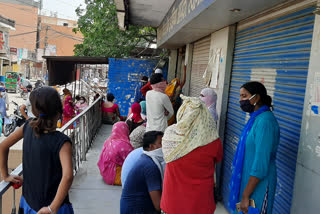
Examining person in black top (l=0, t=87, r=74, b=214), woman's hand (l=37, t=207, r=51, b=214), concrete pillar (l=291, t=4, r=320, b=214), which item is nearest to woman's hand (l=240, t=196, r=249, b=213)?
concrete pillar (l=291, t=4, r=320, b=214)

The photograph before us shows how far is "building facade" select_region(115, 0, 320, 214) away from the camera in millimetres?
2364

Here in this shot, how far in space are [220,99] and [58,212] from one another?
3.27 meters

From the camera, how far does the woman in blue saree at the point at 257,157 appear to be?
2.31 metres

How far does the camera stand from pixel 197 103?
95.3 inches

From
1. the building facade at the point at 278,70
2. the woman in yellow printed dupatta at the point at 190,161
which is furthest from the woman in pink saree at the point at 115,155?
the woman in yellow printed dupatta at the point at 190,161

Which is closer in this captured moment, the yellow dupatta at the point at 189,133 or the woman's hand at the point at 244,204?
the yellow dupatta at the point at 189,133

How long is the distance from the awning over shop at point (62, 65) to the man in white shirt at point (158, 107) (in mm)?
6344

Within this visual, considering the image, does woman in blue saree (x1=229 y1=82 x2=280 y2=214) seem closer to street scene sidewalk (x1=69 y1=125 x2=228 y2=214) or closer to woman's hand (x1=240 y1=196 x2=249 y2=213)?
woman's hand (x1=240 y1=196 x2=249 y2=213)

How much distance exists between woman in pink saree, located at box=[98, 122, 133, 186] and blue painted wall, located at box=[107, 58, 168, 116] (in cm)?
618

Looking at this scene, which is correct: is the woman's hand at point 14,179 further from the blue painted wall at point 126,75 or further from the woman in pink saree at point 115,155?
the blue painted wall at point 126,75

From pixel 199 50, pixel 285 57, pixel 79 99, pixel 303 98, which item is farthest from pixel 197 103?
pixel 79 99

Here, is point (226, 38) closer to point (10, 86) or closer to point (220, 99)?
point (220, 99)

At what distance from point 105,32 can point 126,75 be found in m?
1.99

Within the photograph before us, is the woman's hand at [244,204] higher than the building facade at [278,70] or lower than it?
lower
